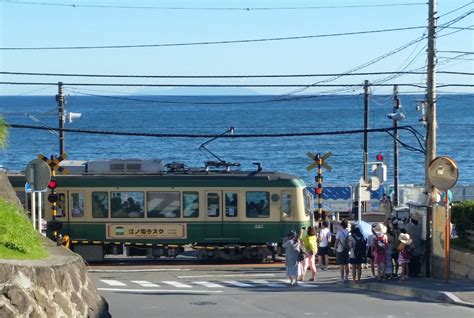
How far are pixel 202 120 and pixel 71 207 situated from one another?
148845 millimetres

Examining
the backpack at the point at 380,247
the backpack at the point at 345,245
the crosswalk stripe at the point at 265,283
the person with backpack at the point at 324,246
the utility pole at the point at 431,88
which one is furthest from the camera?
the utility pole at the point at 431,88

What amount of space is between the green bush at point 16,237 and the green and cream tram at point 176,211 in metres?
14.6

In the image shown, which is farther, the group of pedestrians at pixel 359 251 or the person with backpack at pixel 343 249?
the person with backpack at pixel 343 249

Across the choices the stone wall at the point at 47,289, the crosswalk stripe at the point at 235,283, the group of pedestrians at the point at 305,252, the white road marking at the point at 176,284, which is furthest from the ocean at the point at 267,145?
the stone wall at the point at 47,289

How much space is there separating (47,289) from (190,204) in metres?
16.8

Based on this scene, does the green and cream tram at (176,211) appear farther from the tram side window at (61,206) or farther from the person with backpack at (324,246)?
the person with backpack at (324,246)

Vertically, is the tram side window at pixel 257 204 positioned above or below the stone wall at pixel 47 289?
above

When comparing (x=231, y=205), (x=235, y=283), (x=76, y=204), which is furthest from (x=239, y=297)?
(x=76, y=204)

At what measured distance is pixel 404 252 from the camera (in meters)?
21.7

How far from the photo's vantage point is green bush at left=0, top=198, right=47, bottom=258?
13.5 metres

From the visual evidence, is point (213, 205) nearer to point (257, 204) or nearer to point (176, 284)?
point (257, 204)

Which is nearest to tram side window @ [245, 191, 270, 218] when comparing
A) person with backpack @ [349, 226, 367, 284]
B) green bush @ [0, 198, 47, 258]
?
person with backpack @ [349, 226, 367, 284]

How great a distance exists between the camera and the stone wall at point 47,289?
12.0 meters

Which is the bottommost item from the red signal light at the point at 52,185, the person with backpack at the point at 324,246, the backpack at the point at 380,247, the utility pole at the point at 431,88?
the person with backpack at the point at 324,246
